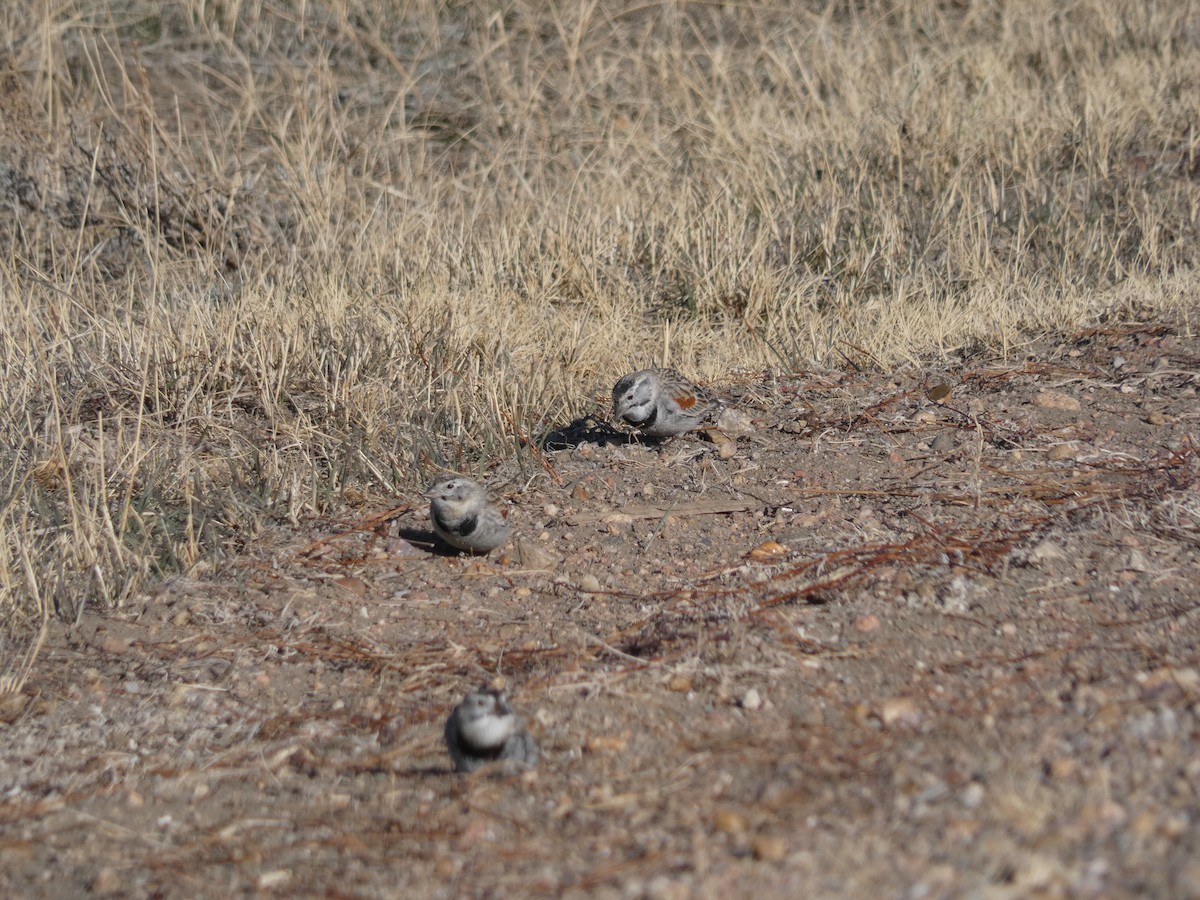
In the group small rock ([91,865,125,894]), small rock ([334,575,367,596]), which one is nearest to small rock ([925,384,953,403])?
small rock ([334,575,367,596])

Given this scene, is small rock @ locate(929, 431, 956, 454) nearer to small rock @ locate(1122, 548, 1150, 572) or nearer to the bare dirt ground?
the bare dirt ground

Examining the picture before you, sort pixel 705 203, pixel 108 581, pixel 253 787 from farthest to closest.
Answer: pixel 705 203 → pixel 108 581 → pixel 253 787

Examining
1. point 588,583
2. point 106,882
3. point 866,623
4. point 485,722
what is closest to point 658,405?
point 588,583

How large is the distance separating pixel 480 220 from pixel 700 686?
5059 mm

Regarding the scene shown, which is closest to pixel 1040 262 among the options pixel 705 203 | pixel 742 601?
pixel 705 203

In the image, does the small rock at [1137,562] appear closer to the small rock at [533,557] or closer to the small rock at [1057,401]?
the small rock at [1057,401]

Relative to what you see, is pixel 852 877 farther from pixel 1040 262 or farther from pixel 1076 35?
pixel 1076 35

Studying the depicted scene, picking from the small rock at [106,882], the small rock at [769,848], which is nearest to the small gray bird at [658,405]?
the small rock at [769,848]

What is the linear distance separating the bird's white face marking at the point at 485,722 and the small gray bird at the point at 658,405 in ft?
6.77

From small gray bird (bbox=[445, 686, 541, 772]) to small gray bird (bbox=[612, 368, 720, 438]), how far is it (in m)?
1.99

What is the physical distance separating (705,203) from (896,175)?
128 centimetres

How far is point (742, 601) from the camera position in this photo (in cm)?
401

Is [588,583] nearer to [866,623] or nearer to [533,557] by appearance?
[533,557]

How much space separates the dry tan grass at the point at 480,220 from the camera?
5262mm
